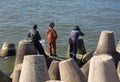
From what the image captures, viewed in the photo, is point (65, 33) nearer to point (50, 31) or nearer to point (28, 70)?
point (50, 31)

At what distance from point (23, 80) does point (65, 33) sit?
45.7 ft

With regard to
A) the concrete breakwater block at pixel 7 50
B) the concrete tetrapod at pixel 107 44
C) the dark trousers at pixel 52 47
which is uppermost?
the concrete tetrapod at pixel 107 44

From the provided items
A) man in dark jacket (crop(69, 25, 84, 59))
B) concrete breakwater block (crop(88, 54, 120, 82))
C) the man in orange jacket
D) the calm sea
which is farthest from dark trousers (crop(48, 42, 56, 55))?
concrete breakwater block (crop(88, 54, 120, 82))

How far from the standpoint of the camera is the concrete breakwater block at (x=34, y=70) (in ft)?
23.8

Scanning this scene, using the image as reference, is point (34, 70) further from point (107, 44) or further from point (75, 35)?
point (75, 35)

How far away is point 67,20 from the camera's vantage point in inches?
964

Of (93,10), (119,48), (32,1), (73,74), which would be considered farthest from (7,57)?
(32,1)

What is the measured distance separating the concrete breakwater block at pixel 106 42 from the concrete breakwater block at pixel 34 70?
3.84 metres

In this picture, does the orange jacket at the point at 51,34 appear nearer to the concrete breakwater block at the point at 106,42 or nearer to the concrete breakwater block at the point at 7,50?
the concrete breakwater block at the point at 106,42

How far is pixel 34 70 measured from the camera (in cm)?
725

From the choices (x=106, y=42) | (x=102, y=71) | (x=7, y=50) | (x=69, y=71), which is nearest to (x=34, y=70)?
(x=69, y=71)

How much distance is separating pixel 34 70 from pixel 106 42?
413cm

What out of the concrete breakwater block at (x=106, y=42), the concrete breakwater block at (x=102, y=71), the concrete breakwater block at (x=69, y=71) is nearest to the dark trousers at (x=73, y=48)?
the concrete breakwater block at (x=106, y=42)

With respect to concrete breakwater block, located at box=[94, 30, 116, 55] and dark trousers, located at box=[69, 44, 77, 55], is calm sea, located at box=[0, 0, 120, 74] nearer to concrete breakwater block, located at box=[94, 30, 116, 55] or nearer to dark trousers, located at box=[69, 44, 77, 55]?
dark trousers, located at box=[69, 44, 77, 55]
